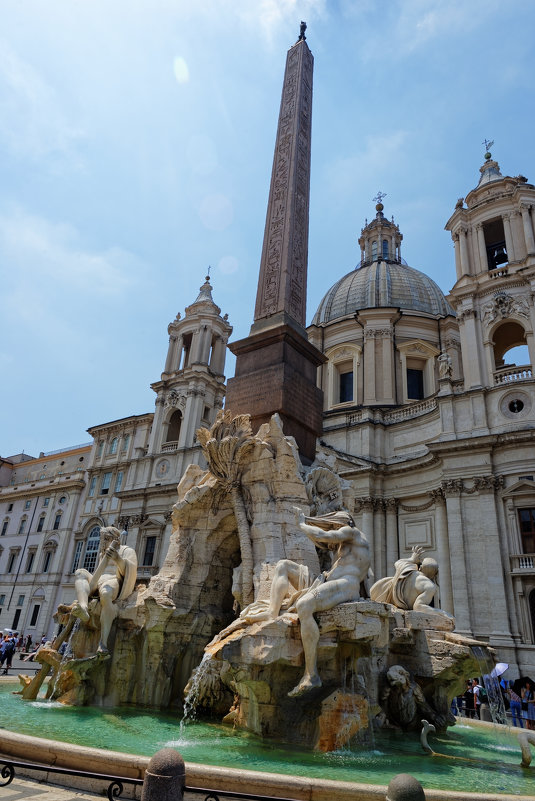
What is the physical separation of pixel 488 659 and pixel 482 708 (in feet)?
17.2

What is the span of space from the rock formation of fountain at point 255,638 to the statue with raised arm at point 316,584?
155mm

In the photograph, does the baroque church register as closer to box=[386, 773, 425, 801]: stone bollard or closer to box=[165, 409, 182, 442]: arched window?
box=[165, 409, 182, 442]: arched window

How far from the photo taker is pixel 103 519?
3691 cm

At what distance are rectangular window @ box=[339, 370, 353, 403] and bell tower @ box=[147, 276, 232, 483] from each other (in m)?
7.83

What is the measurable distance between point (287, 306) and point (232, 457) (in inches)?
147

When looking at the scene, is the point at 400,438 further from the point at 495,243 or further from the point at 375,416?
the point at 495,243

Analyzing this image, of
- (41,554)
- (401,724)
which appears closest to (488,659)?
(401,724)

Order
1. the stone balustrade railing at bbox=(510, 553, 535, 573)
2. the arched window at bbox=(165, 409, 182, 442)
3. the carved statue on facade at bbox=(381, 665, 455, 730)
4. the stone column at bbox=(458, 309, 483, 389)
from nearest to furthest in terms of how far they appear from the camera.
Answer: the carved statue on facade at bbox=(381, 665, 455, 730), the stone balustrade railing at bbox=(510, 553, 535, 573), the stone column at bbox=(458, 309, 483, 389), the arched window at bbox=(165, 409, 182, 442)

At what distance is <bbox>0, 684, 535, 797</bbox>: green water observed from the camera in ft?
16.1

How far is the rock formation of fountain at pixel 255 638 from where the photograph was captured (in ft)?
19.8

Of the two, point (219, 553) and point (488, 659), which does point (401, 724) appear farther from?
point (219, 553)

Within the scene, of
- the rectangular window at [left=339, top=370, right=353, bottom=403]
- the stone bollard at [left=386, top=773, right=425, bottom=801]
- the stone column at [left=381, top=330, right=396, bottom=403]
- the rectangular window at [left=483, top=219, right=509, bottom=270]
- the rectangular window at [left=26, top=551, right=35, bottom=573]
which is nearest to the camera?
the stone bollard at [left=386, top=773, right=425, bottom=801]

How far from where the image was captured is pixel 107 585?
8.37 metres

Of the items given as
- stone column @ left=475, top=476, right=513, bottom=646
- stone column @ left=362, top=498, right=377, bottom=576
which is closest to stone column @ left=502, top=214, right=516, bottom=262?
stone column @ left=475, top=476, right=513, bottom=646
